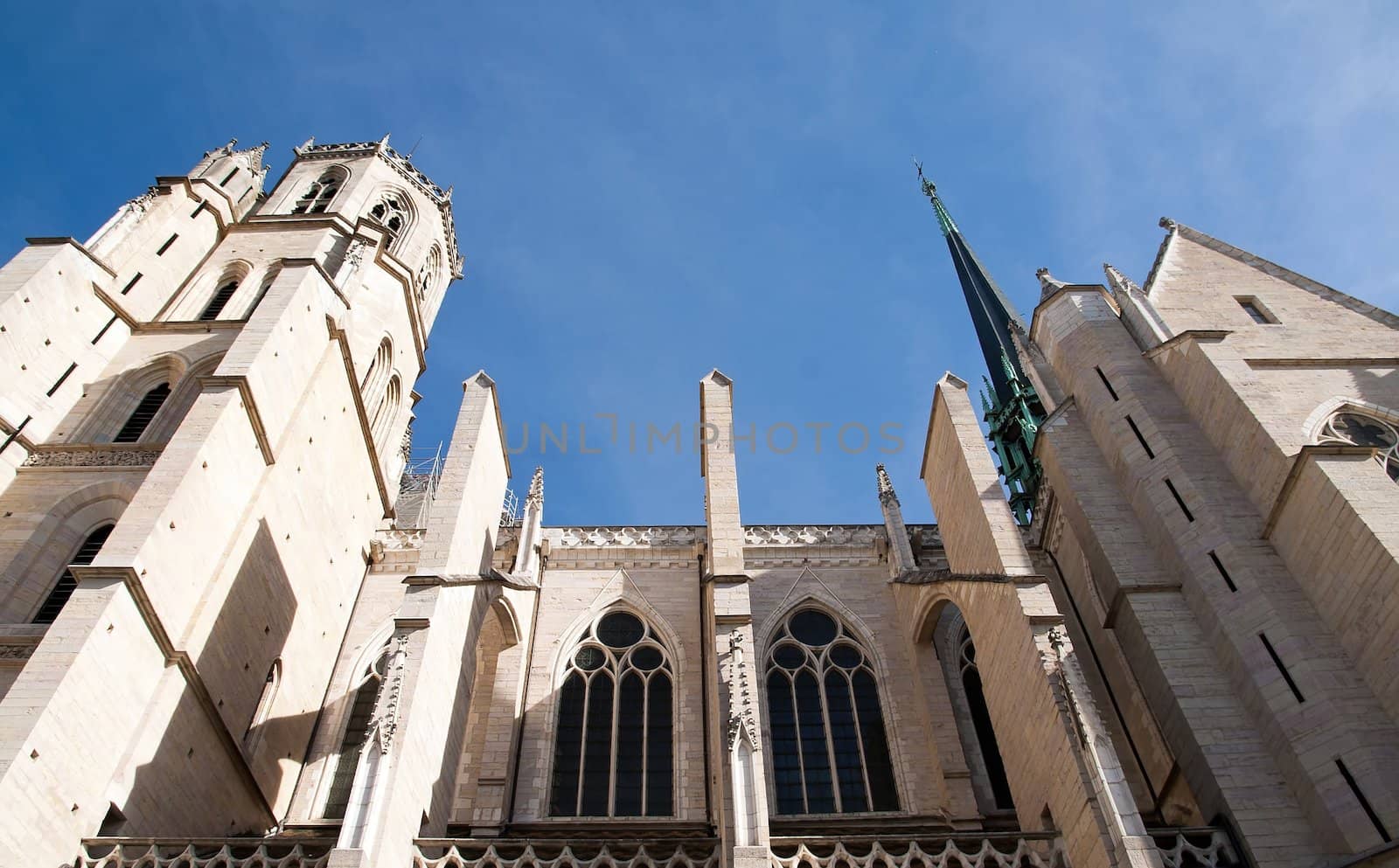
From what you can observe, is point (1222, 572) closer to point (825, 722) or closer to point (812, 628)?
point (825, 722)

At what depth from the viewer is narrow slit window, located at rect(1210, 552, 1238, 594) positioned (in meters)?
10.5

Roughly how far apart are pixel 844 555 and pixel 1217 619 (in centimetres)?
587

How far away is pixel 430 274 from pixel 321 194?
117 inches

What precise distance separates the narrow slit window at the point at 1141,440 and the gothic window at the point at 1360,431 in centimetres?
207

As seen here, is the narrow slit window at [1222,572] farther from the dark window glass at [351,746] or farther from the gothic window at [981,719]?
the dark window glass at [351,746]

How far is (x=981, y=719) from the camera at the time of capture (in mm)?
13242

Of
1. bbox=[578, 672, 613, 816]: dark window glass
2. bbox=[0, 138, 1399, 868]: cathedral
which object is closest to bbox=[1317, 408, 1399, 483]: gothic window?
bbox=[0, 138, 1399, 868]: cathedral

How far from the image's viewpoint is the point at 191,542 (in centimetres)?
1090

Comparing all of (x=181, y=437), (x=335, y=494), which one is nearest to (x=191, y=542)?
(x=181, y=437)

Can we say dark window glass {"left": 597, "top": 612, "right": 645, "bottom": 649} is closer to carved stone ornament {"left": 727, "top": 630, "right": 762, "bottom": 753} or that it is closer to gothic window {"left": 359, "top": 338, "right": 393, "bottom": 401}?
carved stone ornament {"left": 727, "top": 630, "right": 762, "bottom": 753}

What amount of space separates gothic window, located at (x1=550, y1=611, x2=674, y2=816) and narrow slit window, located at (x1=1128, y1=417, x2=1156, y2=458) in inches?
272

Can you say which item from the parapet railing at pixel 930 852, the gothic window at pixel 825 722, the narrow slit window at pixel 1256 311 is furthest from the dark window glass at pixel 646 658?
the narrow slit window at pixel 1256 311

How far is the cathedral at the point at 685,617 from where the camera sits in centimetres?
896

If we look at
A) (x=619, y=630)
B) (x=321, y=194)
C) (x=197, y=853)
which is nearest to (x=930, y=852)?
(x=619, y=630)
